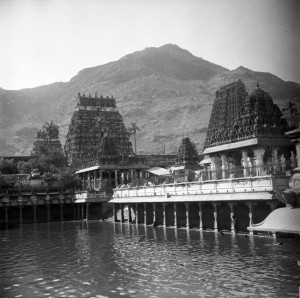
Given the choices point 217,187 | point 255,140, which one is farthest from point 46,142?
point 217,187

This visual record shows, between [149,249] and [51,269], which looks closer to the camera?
[51,269]

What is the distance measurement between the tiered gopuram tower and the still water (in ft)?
267

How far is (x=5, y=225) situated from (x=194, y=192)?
3709cm

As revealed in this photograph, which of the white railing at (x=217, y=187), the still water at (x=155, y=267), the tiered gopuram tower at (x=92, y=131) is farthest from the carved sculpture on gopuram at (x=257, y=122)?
the tiered gopuram tower at (x=92, y=131)

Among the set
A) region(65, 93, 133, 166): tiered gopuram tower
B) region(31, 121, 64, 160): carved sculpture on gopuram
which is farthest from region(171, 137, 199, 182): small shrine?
region(31, 121, 64, 160): carved sculpture on gopuram

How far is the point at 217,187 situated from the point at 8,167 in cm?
8643

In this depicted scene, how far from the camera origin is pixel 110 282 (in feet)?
78.8

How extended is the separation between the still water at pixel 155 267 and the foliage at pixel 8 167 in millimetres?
76513

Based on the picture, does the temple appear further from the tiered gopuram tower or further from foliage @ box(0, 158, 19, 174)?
foliage @ box(0, 158, 19, 174)

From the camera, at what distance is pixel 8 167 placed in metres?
117

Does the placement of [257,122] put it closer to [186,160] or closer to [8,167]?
[186,160]

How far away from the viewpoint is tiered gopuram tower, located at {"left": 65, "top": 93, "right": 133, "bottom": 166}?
12444cm

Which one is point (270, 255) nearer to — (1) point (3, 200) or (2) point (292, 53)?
(2) point (292, 53)

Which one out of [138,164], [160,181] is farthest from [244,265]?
[138,164]
